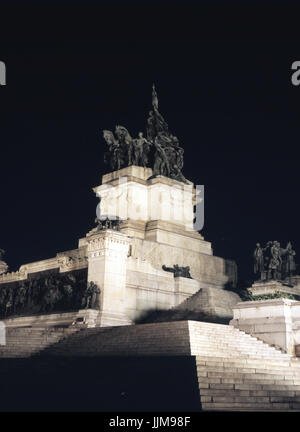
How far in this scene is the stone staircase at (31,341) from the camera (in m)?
27.5

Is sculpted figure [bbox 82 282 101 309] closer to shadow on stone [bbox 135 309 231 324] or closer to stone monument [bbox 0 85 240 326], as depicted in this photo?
stone monument [bbox 0 85 240 326]

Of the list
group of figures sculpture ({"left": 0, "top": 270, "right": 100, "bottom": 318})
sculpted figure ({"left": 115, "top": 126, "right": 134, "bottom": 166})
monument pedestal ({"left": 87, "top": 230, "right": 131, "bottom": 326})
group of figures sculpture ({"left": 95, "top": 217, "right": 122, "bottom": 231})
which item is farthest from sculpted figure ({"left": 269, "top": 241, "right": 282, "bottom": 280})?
sculpted figure ({"left": 115, "top": 126, "right": 134, "bottom": 166})

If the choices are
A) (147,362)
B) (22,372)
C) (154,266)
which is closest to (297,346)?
(147,362)

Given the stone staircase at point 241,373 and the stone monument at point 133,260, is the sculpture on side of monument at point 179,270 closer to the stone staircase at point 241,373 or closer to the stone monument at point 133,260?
the stone monument at point 133,260

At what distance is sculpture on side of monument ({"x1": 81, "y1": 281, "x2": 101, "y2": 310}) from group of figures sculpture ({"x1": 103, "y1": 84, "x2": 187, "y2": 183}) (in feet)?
56.7

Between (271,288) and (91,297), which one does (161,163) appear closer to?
(271,288)

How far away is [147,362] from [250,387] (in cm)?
347

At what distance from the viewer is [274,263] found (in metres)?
39.4

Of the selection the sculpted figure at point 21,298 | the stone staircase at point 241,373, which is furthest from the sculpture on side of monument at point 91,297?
the stone staircase at point 241,373

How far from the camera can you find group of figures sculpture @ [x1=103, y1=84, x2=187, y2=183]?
1916 inches

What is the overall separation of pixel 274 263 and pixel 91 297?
13.5 m

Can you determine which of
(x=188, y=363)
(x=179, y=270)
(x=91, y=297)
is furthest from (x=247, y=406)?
(x=179, y=270)

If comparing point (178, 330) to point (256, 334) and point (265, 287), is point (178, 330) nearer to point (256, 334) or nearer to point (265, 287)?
point (256, 334)

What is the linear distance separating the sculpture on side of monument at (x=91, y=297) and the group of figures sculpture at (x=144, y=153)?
56.7 feet
